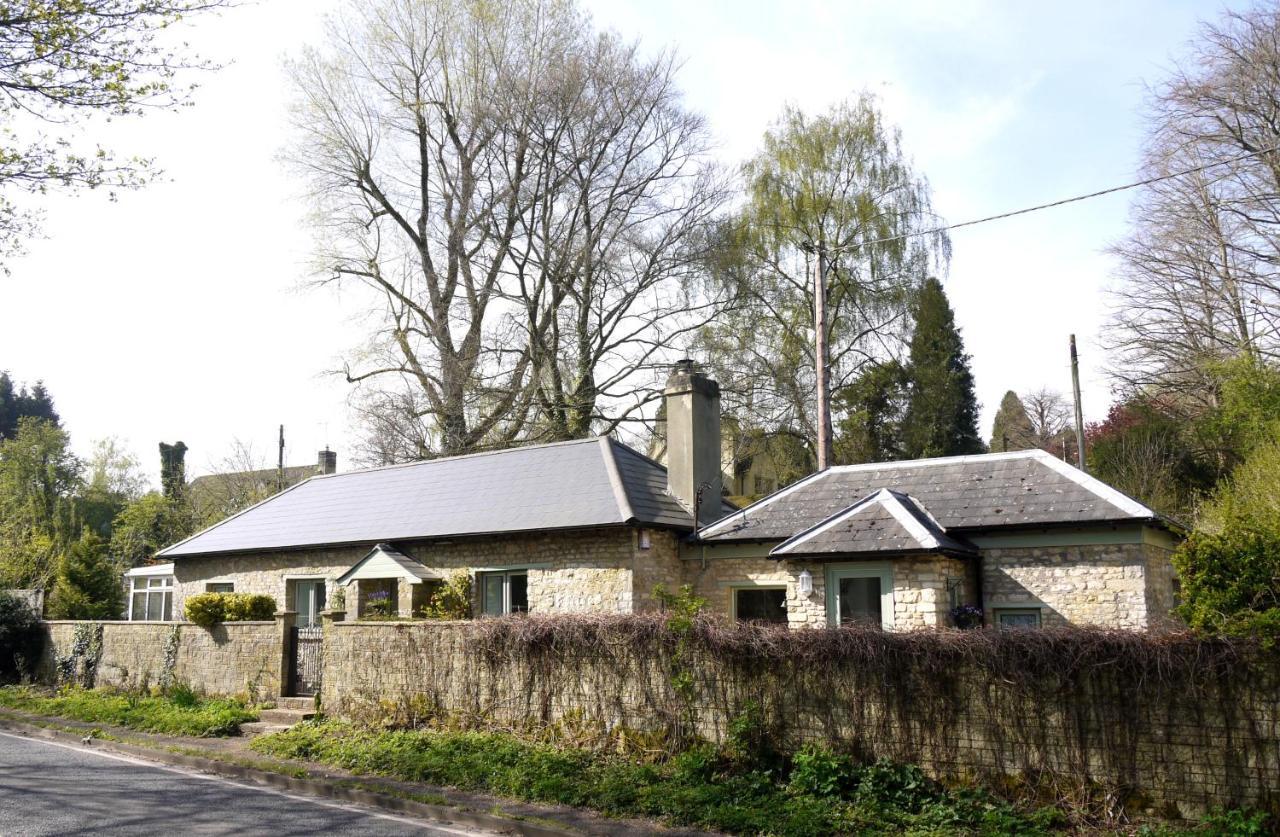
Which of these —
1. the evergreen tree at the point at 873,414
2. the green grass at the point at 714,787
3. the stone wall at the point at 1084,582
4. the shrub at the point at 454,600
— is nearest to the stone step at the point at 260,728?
the green grass at the point at 714,787

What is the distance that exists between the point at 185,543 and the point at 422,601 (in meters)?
9.76

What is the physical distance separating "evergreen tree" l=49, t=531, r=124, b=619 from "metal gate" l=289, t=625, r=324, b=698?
12253 mm

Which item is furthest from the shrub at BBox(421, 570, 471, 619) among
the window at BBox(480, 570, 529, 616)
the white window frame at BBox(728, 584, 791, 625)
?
the white window frame at BBox(728, 584, 791, 625)

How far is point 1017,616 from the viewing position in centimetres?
1507

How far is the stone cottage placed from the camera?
1452cm

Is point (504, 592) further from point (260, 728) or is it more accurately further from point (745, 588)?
point (260, 728)

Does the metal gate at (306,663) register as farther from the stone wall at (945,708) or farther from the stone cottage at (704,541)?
the stone wall at (945,708)

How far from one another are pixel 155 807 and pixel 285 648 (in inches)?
265

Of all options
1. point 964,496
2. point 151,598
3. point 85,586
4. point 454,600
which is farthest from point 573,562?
point 85,586

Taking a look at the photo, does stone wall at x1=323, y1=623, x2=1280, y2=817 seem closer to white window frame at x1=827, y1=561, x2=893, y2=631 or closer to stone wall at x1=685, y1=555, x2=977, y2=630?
stone wall at x1=685, y1=555, x2=977, y2=630

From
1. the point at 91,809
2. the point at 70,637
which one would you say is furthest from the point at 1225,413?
the point at 70,637

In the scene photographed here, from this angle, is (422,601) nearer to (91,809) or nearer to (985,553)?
(91,809)

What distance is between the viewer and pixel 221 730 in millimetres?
16094

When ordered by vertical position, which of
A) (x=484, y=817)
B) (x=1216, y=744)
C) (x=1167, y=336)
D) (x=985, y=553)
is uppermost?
(x=1167, y=336)
